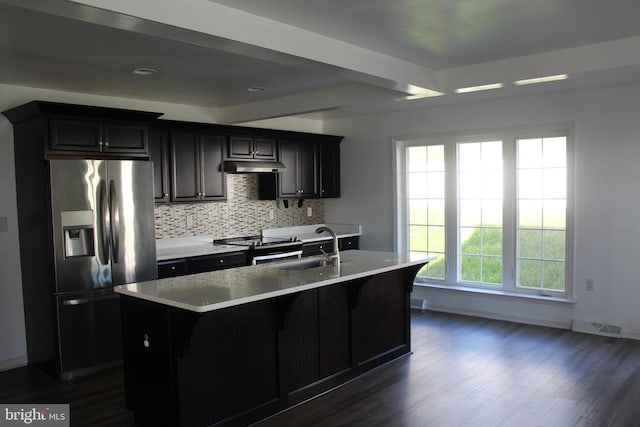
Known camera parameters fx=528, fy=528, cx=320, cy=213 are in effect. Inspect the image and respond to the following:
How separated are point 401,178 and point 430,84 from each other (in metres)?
2.28

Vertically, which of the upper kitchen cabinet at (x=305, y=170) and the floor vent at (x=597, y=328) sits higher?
the upper kitchen cabinet at (x=305, y=170)

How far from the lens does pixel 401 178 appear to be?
6.57 m

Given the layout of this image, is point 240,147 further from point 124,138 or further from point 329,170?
point 124,138

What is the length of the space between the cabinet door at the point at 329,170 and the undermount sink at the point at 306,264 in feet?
8.50

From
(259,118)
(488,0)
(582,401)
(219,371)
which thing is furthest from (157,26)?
(582,401)

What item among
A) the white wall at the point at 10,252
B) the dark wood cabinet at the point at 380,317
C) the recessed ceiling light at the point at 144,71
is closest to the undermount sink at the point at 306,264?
the dark wood cabinet at the point at 380,317

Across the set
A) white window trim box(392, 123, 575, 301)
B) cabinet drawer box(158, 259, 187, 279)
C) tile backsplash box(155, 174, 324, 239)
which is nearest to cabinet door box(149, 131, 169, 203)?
tile backsplash box(155, 174, 324, 239)

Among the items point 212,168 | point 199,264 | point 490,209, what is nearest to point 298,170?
point 212,168

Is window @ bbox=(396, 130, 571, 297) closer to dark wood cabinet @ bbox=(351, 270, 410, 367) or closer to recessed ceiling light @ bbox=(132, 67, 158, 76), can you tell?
dark wood cabinet @ bbox=(351, 270, 410, 367)

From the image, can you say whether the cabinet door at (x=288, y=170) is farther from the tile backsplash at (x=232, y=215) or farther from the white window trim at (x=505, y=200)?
the white window trim at (x=505, y=200)

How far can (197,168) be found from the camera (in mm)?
5520

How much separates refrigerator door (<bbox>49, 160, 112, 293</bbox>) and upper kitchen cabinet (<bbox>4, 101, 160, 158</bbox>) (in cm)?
17

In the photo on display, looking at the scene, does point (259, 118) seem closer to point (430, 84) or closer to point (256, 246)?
point (256, 246)

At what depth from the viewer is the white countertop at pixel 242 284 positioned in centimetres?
287
